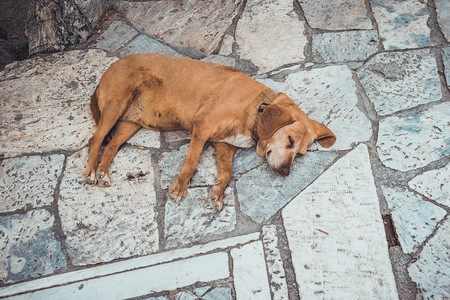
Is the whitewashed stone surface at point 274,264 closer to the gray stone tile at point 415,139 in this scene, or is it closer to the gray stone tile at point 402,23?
the gray stone tile at point 415,139

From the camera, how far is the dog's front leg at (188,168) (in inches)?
139

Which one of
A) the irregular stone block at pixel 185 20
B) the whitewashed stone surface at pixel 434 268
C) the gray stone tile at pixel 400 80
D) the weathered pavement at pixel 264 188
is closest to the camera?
the whitewashed stone surface at pixel 434 268

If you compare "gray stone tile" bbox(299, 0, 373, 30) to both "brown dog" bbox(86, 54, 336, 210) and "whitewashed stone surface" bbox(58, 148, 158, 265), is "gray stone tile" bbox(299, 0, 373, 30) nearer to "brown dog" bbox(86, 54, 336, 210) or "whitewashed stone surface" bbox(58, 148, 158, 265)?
"brown dog" bbox(86, 54, 336, 210)

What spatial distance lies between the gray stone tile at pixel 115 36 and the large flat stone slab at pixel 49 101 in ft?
0.60

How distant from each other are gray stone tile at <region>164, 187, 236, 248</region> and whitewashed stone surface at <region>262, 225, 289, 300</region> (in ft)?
1.08

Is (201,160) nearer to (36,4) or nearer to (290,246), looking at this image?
(290,246)

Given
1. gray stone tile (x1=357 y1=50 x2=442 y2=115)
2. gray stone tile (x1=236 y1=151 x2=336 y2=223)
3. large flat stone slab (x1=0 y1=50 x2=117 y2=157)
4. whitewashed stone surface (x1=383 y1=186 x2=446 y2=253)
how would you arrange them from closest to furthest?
whitewashed stone surface (x1=383 y1=186 x2=446 y2=253) < gray stone tile (x1=236 y1=151 x2=336 y2=223) < large flat stone slab (x1=0 y1=50 x2=117 y2=157) < gray stone tile (x1=357 y1=50 x2=442 y2=115)

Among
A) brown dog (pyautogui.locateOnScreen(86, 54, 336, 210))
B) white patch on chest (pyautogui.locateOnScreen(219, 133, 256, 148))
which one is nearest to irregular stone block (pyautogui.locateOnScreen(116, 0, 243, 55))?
brown dog (pyautogui.locateOnScreen(86, 54, 336, 210))

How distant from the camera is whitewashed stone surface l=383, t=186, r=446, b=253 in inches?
126

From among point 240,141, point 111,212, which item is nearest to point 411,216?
point 240,141

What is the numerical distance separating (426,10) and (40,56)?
5.29 metres

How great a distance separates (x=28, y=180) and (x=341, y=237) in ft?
9.96

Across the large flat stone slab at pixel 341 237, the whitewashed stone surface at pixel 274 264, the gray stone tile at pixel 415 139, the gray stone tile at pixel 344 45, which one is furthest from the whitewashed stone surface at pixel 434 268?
the gray stone tile at pixel 344 45

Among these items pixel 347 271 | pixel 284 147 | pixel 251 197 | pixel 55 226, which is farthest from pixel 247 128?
pixel 55 226
